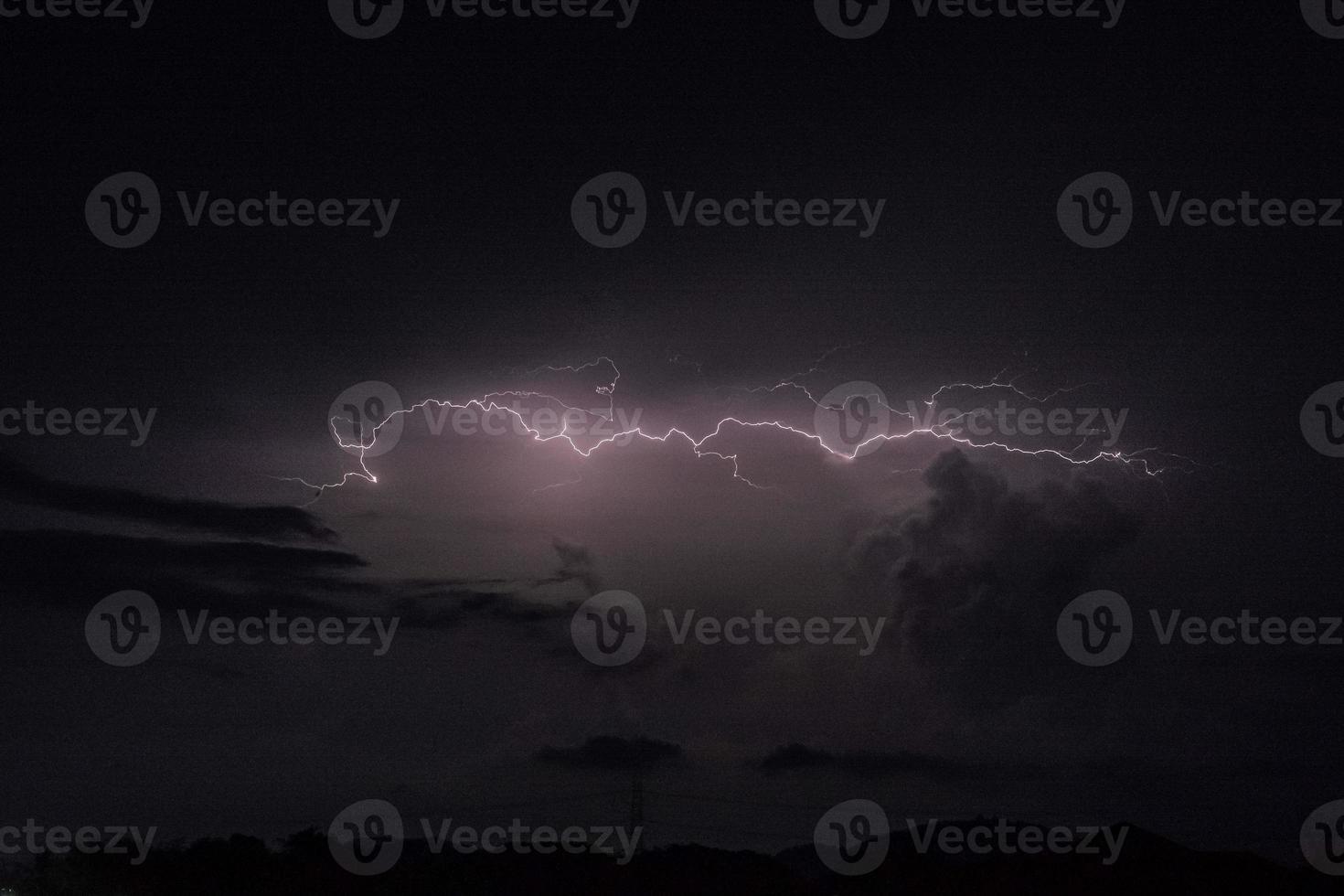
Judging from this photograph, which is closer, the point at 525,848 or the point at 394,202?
the point at 394,202

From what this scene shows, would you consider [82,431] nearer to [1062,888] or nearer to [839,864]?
[1062,888]

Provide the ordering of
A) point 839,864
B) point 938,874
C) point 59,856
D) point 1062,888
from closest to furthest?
1. point 59,856
2. point 1062,888
3. point 938,874
4. point 839,864

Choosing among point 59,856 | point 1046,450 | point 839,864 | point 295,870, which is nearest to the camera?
point 1046,450

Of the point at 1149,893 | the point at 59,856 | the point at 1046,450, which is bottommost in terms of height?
the point at 59,856

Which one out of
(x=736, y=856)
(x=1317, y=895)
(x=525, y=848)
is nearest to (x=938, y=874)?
(x=736, y=856)

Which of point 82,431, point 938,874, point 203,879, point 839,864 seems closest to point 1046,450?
point 82,431

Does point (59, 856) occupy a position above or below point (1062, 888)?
below
